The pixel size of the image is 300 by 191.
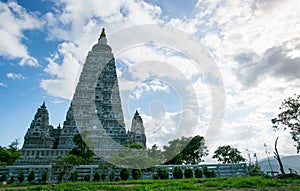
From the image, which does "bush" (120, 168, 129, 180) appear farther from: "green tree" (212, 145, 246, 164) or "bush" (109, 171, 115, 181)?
"green tree" (212, 145, 246, 164)

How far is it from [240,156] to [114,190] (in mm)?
43940

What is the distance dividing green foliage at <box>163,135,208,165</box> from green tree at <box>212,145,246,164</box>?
276 inches

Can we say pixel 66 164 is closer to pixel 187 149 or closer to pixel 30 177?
pixel 30 177

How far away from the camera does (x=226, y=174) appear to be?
75.5 feet

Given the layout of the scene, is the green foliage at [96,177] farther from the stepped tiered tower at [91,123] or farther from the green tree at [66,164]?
the stepped tiered tower at [91,123]

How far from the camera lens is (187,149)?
1647 inches

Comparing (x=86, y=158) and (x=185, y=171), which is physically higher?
(x=86, y=158)

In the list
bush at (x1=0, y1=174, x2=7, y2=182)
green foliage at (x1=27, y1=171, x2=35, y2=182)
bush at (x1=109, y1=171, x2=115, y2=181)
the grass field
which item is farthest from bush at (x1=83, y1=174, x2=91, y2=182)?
the grass field

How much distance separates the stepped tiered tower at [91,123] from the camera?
132ft

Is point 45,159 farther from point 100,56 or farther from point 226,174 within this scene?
point 226,174

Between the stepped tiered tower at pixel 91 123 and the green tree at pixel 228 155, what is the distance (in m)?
16.8

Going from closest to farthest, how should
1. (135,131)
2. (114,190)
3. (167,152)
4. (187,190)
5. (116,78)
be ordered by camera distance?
(187,190) < (114,190) < (167,152) < (135,131) < (116,78)

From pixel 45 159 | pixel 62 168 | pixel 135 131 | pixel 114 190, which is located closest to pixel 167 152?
pixel 135 131

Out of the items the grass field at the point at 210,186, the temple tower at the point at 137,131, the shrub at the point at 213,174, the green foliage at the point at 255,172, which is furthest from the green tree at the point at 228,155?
the grass field at the point at 210,186
